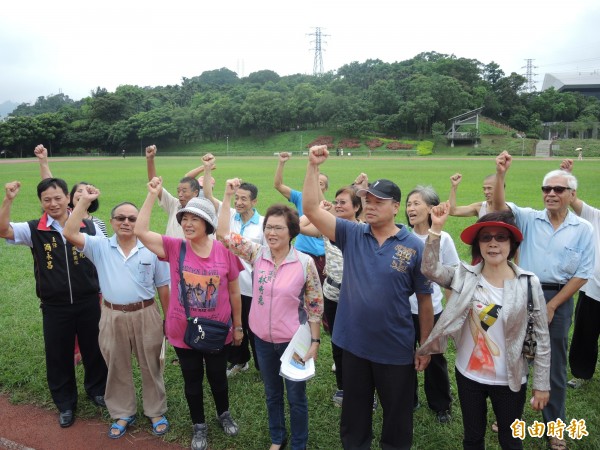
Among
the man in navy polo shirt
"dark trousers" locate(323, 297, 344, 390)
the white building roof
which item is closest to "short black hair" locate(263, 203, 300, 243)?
the man in navy polo shirt

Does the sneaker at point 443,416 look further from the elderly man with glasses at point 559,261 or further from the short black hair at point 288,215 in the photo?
the short black hair at point 288,215

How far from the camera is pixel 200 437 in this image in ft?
11.6

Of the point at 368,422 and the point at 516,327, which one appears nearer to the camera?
the point at 516,327

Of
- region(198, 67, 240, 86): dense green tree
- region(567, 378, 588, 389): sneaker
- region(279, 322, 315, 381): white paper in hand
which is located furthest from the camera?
region(198, 67, 240, 86): dense green tree

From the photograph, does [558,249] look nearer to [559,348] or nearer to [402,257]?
[559,348]

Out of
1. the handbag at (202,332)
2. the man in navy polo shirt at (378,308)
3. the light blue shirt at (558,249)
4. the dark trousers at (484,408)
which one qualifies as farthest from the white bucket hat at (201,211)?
the light blue shirt at (558,249)

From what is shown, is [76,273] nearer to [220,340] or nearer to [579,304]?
[220,340]

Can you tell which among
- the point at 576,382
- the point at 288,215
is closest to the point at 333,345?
the point at 288,215

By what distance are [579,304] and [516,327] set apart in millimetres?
2270

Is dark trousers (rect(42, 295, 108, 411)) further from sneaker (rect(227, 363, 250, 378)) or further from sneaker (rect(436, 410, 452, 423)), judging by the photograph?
sneaker (rect(436, 410, 452, 423))

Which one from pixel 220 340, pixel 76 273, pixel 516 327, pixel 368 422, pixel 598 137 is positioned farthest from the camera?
pixel 598 137

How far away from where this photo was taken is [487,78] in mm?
→ 82812

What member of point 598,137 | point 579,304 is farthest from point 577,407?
point 598,137

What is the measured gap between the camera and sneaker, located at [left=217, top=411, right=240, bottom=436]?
3650mm
